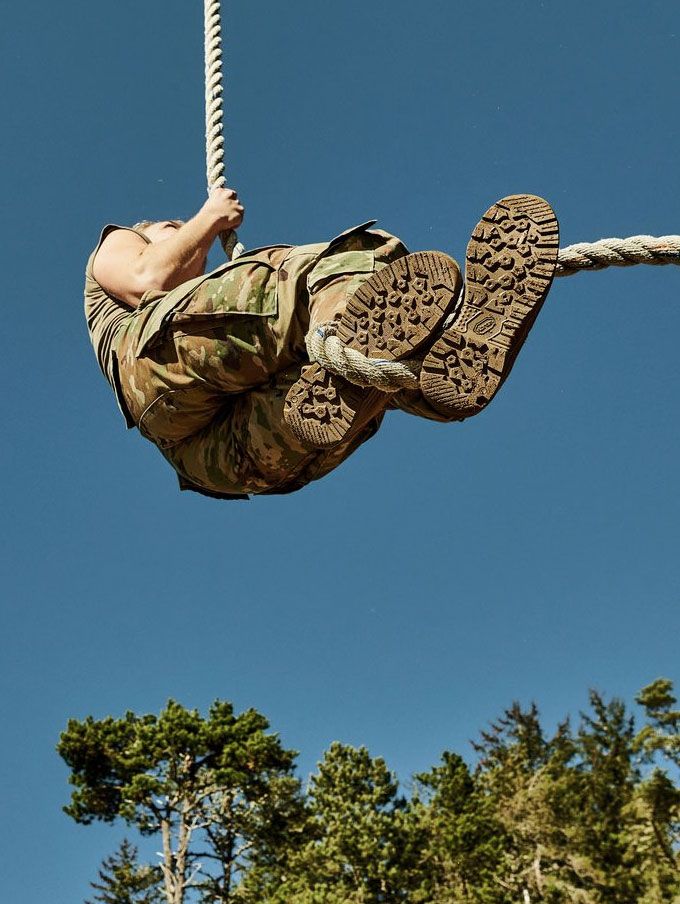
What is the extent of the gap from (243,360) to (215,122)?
0.94 meters

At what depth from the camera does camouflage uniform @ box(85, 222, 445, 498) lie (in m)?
2.94

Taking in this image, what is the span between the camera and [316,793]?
810 inches

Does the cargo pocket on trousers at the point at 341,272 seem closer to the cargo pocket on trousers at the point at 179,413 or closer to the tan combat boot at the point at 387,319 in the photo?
the tan combat boot at the point at 387,319

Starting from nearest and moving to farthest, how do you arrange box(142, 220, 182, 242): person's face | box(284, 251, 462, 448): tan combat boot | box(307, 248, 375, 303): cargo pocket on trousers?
box(284, 251, 462, 448): tan combat boot < box(307, 248, 375, 303): cargo pocket on trousers < box(142, 220, 182, 242): person's face

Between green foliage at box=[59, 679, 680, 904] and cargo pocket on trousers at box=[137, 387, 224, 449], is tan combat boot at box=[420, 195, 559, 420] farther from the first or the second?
green foliage at box=[59, 679, 680, 904]

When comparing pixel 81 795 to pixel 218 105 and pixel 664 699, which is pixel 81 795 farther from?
pixel 218 105

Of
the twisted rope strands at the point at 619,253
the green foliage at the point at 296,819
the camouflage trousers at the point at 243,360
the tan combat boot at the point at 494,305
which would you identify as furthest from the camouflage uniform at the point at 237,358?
the green foliage at the point at 296,819

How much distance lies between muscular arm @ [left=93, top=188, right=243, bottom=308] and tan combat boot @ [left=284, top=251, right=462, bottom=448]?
0.78 meters

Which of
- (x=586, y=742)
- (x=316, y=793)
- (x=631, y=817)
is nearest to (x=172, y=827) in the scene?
(x=316, y=793)

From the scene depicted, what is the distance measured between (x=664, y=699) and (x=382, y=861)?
27.1 ft

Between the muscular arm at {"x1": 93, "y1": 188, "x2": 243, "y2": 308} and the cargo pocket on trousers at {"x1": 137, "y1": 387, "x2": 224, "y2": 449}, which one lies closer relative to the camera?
the cargo pocket on trousers at {"x1": 137, "y1": 387, "x2": 224, "y2": 449}

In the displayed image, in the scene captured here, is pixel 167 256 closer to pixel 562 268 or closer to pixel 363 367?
pixel 363 367

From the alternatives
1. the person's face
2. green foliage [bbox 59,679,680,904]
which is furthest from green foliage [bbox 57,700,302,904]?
the person's face

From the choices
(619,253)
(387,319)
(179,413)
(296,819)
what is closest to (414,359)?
(387,319)
